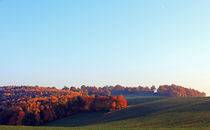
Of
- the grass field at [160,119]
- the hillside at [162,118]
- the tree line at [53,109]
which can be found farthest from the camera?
the tree line at [53,109]

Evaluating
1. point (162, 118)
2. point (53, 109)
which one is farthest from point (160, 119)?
point (53, 109)

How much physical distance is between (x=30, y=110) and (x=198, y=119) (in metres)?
55.3

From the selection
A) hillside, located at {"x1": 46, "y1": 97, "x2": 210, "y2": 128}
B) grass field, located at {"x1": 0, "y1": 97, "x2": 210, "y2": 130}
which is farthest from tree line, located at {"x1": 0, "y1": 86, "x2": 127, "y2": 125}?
hillside, located at {"x1": 46, "y1": 97, "x2": 210, "y2": 128}

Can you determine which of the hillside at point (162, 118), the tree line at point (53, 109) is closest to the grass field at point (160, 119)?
the hillside at point (162, 118)

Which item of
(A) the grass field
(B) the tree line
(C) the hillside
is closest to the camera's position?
(A) the grass field

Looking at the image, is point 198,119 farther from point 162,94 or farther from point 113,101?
point 162,94

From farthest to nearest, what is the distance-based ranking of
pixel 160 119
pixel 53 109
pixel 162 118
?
pixel 53 109
pixel 162 118
pixel 160 119

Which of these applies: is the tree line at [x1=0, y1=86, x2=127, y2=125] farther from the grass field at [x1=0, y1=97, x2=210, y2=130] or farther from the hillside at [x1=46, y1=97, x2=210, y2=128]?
the hillside at [x1=46, y1=97, x2=210, y2=128]

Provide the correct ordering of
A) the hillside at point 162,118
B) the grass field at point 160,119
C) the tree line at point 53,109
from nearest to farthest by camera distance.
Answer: the grass field at point 160,119 → the hillside at point 162,118 → the tree line at point 53,109

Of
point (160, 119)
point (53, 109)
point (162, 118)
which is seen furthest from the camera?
point (53, 109)

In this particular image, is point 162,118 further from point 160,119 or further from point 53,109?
point 53,109

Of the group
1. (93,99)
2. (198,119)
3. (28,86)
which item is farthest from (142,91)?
(198,119)

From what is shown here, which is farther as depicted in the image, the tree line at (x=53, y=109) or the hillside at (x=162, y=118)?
the tree line at (x=53, y=109)

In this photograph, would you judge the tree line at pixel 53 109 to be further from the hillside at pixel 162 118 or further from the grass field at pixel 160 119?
the hillside at pixel 162 118
